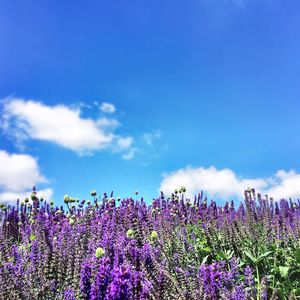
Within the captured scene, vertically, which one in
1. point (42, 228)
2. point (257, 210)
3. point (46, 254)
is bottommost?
point (46, 254)

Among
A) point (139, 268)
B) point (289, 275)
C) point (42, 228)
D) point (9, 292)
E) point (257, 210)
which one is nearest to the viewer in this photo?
point (9, 292)

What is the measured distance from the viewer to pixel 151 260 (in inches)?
174

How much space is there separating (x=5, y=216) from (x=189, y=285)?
7.97 meters

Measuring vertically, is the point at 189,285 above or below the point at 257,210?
below

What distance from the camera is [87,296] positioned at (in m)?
3.55

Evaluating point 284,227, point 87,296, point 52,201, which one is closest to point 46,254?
point 87,296

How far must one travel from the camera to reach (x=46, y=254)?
5.07m

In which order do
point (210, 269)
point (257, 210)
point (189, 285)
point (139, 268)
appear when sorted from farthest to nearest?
point (257, 210) < point (139, 268) < point (189, 285) < point (210, 269)

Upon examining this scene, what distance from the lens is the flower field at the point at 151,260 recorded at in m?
3.49

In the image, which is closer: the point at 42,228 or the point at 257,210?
the point at 42,228

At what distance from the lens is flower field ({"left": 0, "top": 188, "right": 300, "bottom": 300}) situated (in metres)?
3.49

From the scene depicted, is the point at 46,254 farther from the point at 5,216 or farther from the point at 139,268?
the point at 5,216

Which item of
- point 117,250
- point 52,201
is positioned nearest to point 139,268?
point 117,250

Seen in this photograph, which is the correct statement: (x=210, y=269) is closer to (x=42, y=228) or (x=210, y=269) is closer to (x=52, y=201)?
(x=42, y=228)
